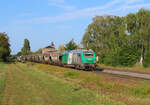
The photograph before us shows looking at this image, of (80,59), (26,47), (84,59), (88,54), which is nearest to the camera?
(84,59)

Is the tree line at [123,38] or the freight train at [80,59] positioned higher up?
the tree line at [123,38]

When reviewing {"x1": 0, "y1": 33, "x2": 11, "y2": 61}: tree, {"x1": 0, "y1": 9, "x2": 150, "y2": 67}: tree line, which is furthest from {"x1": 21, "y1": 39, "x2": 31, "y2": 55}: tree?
{"x1": 0, "y1": 9, "x2": 150, "y2": 67}: tree line

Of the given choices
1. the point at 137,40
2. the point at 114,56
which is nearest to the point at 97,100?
the point at 114,56

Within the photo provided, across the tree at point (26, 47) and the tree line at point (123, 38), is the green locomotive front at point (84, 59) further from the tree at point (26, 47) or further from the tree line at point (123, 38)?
the tree at point (26, 47)

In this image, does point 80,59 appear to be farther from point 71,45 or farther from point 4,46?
point 4,46

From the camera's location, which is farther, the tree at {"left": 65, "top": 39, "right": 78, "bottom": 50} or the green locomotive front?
the tree at {"left": 65, "top": 39, "right": 78, "bottom": 50}

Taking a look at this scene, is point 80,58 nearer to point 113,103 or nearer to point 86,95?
point 86,95

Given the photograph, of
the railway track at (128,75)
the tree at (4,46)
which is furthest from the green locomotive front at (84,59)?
the tree at (4,46)

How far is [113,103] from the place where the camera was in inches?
346

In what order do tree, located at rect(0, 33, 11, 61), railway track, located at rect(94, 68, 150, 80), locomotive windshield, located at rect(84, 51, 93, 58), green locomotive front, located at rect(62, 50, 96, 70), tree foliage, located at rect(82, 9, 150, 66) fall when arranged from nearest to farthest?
railway track, located at rect(94, 68, 150, 80) → green locomotive front, located at rect(62, 50, 96, 70) → locomotive windshield, located at rect(84, 51, 93, 58) → tree foliage, located at rect(82, 9, 150, 66) → tree, located at rect(0, 33, 11, 61)

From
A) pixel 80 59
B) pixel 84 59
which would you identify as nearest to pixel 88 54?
pixel 84 59

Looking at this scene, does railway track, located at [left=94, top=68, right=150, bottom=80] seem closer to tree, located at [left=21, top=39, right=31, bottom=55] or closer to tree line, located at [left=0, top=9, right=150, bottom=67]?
tree line, located at [left=0, top=9, right=150, bottom=67]

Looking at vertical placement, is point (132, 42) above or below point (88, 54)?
above

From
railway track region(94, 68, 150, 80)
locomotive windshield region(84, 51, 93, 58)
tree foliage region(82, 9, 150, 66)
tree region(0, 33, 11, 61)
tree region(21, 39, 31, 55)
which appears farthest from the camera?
tree region(21, 39, 31, 55)
